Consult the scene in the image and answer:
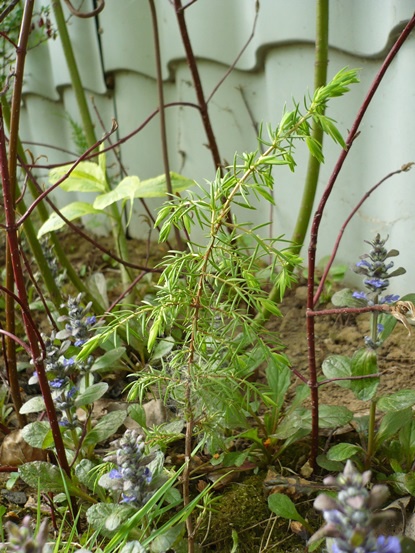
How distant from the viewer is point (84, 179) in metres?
1.61

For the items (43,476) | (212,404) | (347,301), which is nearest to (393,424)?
(347,301)

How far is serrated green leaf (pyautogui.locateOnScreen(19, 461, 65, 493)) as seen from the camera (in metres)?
1.08

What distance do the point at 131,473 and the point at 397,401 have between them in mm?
429

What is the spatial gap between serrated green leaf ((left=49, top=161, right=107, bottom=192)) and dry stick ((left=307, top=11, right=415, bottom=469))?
0.70 m

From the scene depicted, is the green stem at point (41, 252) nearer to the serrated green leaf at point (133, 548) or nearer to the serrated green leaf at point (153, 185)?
the serrated green leaf at point (153, 185)

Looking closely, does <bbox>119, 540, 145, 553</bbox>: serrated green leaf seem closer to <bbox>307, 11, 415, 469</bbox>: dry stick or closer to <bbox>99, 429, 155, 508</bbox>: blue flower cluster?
<bbox>99, 429, 155, 508</bbox>: blue flower cluster

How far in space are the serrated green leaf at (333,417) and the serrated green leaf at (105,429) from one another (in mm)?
338

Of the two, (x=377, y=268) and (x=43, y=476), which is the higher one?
(x=377, y=268)

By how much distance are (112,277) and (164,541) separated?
115 cm

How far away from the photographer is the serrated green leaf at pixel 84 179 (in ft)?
5.19

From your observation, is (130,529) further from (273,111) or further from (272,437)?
(273,111)

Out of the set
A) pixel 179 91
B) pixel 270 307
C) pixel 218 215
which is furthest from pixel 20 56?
pixel 179 91

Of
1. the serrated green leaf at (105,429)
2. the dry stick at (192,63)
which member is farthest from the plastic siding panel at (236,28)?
the serrated green leaf at (105,429)

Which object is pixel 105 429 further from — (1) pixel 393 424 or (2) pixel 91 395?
(1) pixel 393 424
